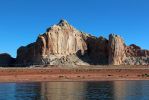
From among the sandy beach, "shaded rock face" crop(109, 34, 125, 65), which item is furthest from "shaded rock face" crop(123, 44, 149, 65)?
the sandy beach

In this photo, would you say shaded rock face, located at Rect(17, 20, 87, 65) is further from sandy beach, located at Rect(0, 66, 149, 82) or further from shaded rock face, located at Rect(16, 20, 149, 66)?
sandy beach, located at Rect(0, 66, 149, 82)

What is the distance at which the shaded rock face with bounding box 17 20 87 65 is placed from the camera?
125m

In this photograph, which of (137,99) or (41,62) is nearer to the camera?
(137,99)

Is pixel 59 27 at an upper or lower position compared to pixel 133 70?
upper

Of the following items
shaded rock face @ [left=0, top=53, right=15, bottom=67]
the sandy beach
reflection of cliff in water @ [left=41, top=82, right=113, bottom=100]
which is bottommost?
reflection of cliff in water @ [left=41, top=82, right=113, bottom=100]

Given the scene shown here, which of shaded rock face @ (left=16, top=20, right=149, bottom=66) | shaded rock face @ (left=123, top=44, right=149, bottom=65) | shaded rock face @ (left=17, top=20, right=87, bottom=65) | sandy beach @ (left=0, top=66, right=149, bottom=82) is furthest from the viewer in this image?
shaded rock face @ (left=123, top=44, right=149, bottom=65)

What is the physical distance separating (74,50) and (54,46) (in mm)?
7936

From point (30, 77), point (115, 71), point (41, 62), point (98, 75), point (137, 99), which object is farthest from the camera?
point (41, 62)

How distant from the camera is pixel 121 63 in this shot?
130500 millimetres

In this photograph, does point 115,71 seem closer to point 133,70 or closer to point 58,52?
point 133,70

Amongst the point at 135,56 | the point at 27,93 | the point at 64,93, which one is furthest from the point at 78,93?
the point at 135,56

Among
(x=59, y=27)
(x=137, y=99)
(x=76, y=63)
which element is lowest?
(x=137, y=99)

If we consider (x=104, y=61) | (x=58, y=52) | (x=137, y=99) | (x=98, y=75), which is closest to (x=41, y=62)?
(x=58, y=52)

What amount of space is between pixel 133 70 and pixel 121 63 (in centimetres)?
2154
